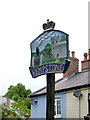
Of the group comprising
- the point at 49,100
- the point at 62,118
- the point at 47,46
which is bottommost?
the point at 62,118

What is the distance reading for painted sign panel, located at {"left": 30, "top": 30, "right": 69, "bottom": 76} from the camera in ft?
35.3

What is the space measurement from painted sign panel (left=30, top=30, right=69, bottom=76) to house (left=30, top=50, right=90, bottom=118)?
7584 mm

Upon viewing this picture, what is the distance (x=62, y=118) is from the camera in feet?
64.6

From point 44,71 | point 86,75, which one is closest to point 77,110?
point 86,75

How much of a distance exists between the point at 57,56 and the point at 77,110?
29.0 feet

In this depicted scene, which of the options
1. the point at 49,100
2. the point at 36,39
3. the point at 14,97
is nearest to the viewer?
the point at 49,100

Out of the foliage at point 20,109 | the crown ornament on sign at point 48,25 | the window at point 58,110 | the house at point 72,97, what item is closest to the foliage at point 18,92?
the foliage at point 20,109

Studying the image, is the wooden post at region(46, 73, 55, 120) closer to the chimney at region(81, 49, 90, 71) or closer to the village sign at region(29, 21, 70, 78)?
the village sign at region(29, 21, 70, 78)

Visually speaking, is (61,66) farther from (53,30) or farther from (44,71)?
(53,30)

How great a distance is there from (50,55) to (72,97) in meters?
8.99

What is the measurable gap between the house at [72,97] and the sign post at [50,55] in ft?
A: 24.9

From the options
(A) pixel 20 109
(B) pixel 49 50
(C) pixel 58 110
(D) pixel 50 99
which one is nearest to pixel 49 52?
(B) pixel 49 50

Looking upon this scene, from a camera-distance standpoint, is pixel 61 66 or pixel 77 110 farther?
pixel 77 110

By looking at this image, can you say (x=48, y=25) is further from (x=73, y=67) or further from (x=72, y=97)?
(x=73, y=67)
